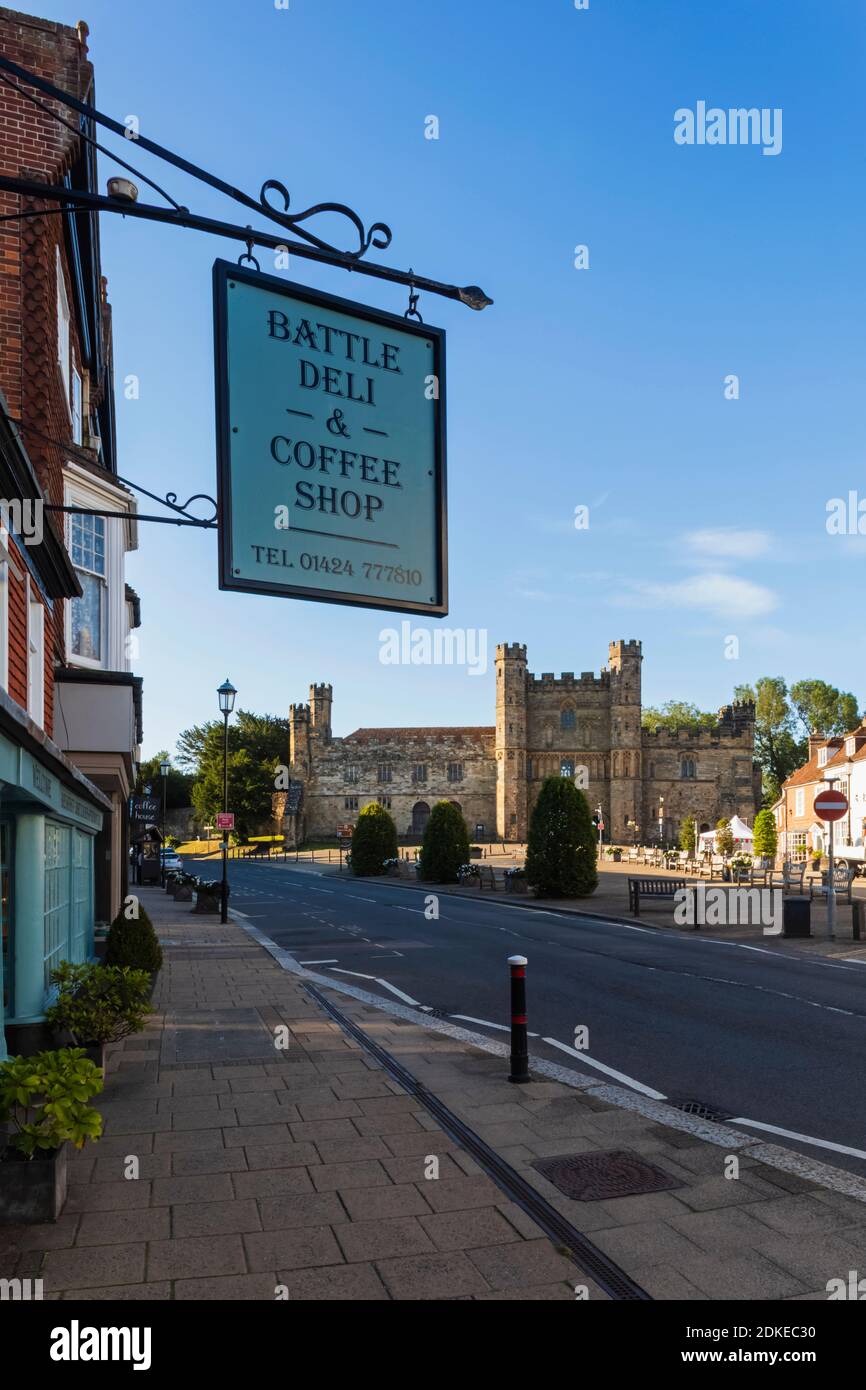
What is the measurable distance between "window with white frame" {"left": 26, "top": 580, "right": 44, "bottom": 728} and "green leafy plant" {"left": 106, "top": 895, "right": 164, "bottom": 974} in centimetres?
334

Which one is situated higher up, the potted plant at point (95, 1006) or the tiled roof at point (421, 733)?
the tiled roof at point (421, 733)

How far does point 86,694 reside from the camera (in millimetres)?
11812

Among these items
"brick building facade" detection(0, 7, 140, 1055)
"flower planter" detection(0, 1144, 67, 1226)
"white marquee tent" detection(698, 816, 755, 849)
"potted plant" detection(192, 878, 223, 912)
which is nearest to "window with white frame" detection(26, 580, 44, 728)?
"brick building facade" detection(0, 7, 140, 1055)

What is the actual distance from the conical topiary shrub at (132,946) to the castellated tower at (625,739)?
7400cm

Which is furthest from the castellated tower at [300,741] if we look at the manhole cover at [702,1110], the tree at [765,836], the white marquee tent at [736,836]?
the manhole cover at [702,1110]

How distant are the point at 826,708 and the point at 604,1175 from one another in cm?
10900

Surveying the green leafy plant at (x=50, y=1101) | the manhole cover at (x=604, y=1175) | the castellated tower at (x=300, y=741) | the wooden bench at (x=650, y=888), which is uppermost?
the castellated tower at (x=300, y=741)

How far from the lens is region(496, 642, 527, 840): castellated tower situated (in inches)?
3366

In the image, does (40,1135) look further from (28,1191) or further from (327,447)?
(327,447)

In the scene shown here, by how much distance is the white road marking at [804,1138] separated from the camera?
21.6 ft

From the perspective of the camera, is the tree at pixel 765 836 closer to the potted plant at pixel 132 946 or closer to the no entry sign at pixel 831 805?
the no entry sign at pixel 831 805

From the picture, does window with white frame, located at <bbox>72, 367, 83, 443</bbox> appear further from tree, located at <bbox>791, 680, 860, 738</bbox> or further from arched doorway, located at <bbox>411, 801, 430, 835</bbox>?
tree, located at <bbox>791, 680, 860, 738</bbox>

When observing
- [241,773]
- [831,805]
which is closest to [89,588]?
[831,805]
